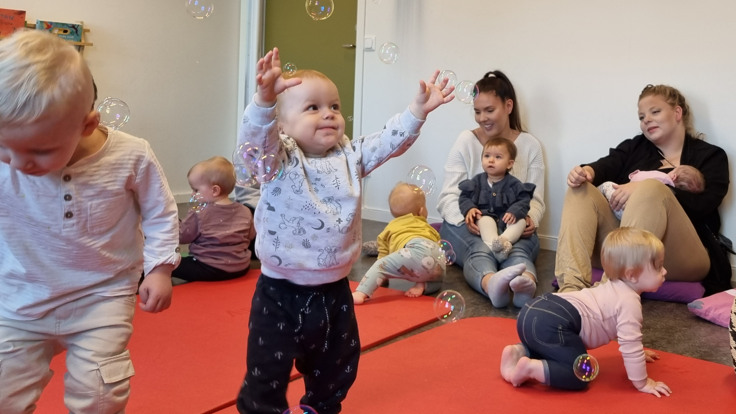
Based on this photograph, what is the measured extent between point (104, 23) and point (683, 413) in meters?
4.56

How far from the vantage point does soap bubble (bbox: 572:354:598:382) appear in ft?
5.83

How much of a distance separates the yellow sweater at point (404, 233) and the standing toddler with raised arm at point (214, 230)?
2.14 ft

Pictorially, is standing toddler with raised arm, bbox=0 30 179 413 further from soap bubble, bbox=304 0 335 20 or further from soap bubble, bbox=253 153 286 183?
soap bubble, bbox=304 0 335 20

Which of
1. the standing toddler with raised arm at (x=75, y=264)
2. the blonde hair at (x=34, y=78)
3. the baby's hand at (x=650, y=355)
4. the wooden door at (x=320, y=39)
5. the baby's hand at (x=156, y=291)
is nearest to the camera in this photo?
the blonde hair at (x=34, y=78)

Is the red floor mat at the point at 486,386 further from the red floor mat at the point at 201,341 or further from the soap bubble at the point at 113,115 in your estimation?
the soap bubble at the point at 113,115

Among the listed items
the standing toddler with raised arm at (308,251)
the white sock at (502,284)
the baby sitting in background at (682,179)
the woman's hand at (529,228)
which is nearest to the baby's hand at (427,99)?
the standing toddler with raised arm at (308,251)

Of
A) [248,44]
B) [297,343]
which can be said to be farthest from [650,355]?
[248,44]

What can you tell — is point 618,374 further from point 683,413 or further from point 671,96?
point 671,96

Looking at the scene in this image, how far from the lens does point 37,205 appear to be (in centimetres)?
118

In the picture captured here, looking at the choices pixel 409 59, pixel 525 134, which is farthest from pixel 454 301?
pixel 409 59

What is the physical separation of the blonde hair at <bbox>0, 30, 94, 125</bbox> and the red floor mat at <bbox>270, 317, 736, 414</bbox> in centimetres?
89

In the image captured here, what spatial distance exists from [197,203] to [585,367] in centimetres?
181

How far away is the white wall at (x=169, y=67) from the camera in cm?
481

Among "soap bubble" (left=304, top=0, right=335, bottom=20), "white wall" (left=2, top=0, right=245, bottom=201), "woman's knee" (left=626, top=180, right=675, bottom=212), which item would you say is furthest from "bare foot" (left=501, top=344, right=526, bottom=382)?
"white wall" (left=2, top=0, right=245, bottom=201)
